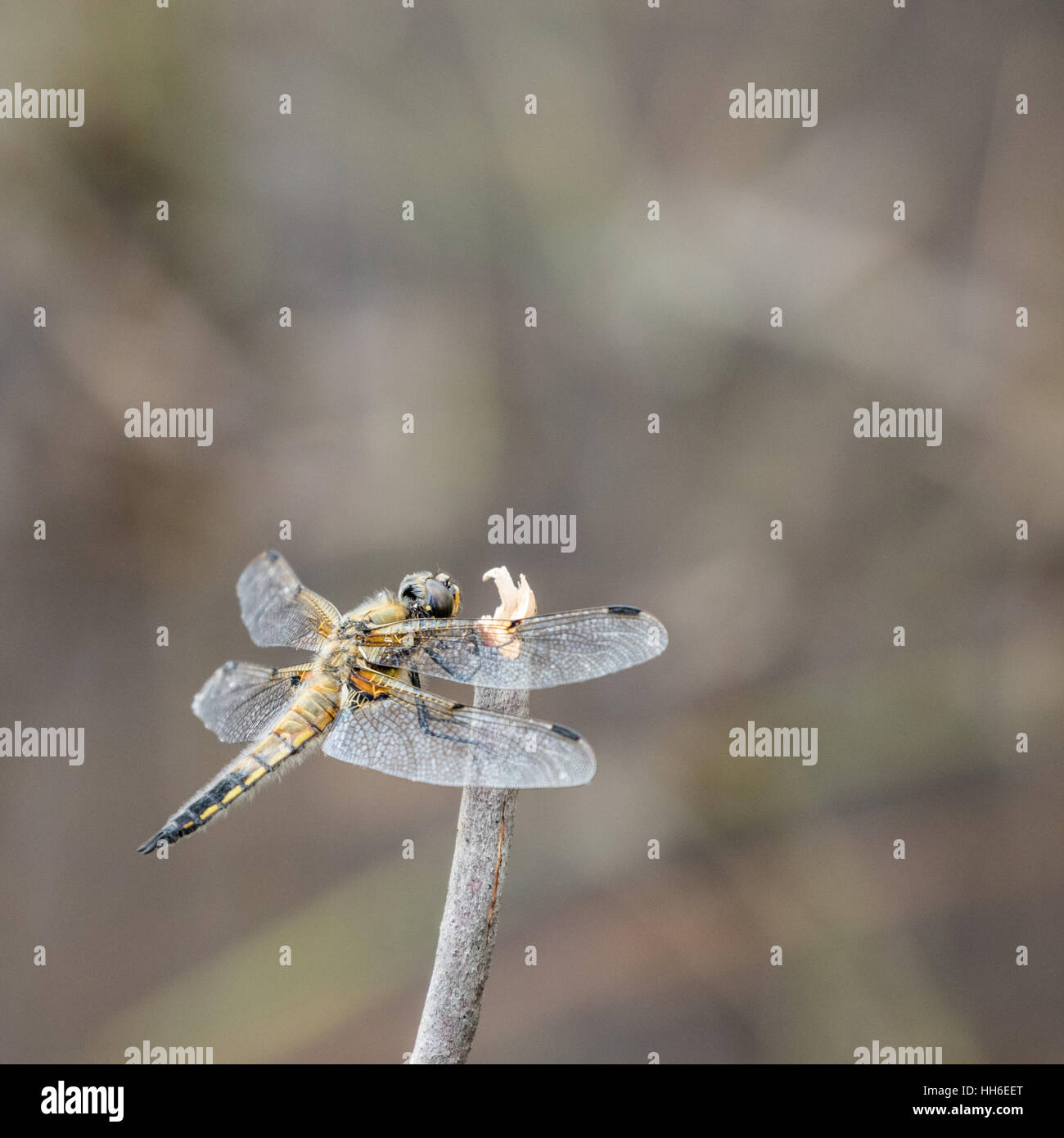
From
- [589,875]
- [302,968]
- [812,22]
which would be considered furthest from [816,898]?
[812,22]

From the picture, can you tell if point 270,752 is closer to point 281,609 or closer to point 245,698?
point 245,698

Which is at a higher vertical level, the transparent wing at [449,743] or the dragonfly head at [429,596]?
the dragonfly head at [429,596]

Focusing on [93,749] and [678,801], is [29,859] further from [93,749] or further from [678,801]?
[678,801]

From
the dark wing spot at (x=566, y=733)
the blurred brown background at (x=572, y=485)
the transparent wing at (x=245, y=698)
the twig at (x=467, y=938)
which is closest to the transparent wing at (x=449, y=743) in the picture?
the dark wing spot at (x=566, y=733)

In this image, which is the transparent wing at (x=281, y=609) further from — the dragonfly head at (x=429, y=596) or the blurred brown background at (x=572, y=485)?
the blurred brown background at (x=572, y=485)

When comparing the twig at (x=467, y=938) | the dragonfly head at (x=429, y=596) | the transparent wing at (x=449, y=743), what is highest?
the dragonfly head at (x=429, y=596)

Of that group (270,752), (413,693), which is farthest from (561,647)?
(270,752)

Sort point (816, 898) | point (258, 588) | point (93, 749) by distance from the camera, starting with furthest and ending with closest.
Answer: point (93, 749) < point (816, 898) < point (258, 588)
